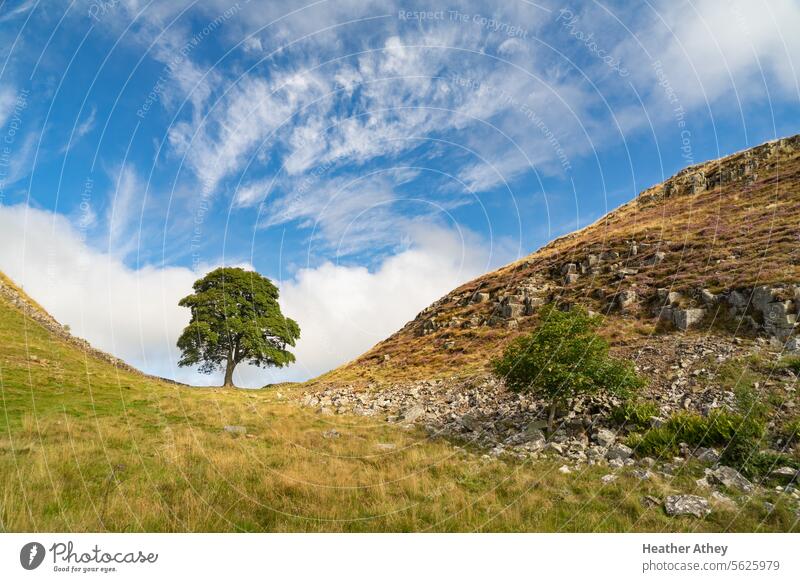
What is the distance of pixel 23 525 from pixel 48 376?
19311 millimetres

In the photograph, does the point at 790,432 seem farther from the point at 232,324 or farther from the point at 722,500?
the point at 232,324

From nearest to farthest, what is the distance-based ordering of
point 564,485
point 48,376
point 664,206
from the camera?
1. point 564,485
2. point 48,376
3. point 664,206

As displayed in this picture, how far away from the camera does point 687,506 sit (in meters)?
7.05

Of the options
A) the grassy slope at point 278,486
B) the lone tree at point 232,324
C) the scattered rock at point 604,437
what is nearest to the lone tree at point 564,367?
the scattered rock at point 604,437

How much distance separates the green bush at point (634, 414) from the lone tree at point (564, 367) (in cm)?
53

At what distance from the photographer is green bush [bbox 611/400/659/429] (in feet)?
39.8

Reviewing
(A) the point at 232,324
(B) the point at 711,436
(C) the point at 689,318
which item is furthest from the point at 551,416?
(A) the point at 232,324

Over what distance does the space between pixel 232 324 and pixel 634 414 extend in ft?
112

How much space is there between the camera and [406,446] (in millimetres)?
12828

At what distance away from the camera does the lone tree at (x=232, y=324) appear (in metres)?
36.1

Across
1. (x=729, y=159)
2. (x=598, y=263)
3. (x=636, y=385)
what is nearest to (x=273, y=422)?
(x=636, y=385)

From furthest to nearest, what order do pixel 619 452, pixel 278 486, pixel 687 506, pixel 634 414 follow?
pixel 634 414 < pixel 619 452 < pixel 278 486 < pixel 687 506

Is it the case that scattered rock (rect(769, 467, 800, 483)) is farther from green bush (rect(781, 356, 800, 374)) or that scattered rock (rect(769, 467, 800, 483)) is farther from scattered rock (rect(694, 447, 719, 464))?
green bush (rect(781, 356, 800, 374))
